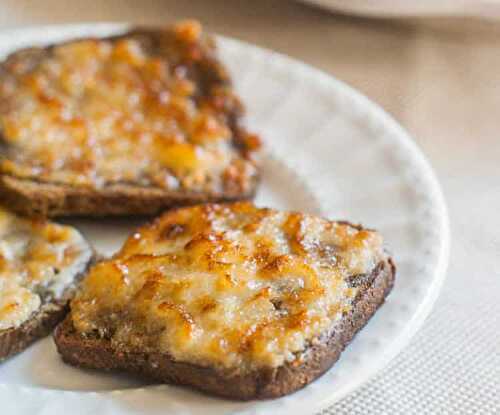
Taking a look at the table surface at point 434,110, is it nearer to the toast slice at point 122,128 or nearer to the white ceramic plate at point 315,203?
the white ceramic plate at point 315,203

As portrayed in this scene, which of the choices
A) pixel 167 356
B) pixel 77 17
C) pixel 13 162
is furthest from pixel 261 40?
pixel 167 356

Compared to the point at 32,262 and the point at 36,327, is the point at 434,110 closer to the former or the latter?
the point at 32,262

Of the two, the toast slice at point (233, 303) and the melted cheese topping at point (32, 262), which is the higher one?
the toast slice at point (233, 303)

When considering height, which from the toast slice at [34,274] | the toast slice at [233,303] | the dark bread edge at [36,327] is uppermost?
the toast slice at [233,303]

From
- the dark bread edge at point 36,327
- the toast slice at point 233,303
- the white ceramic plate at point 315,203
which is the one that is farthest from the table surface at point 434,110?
the dark bread edge at point 36,327

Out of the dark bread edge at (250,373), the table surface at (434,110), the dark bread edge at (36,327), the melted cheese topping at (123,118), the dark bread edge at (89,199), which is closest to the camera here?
the dark bread edge at (250,373)

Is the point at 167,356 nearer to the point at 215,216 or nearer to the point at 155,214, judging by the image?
the point at 215,216

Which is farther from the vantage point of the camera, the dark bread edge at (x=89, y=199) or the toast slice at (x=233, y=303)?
the dark bread edge at (x=89, y=199)
